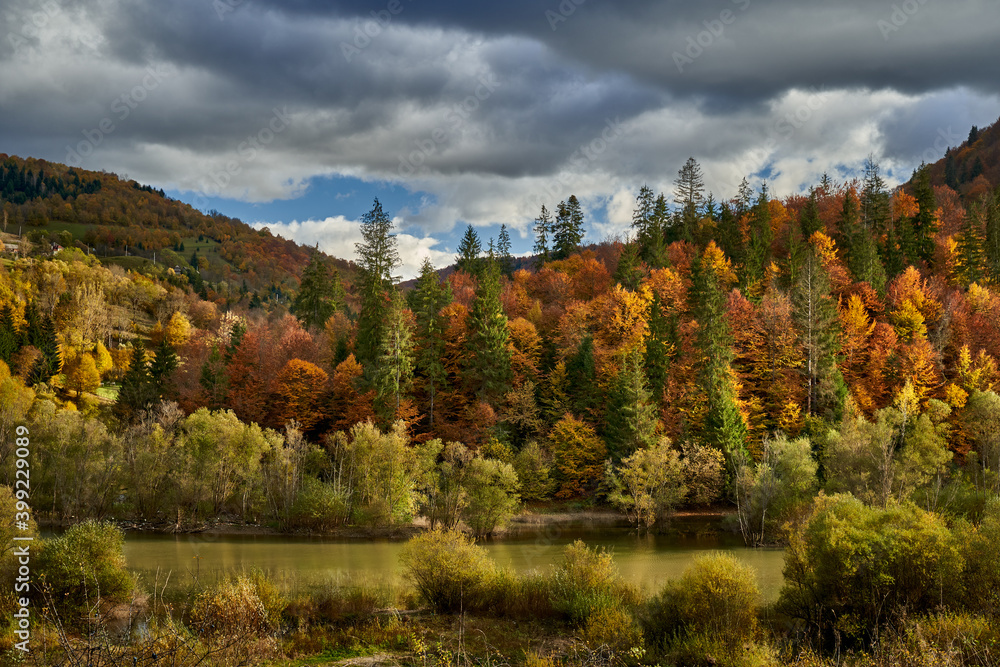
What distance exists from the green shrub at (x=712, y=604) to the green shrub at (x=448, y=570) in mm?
7691

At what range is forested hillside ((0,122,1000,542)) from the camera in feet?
154

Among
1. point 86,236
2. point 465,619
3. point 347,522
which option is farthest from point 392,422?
point 86,236

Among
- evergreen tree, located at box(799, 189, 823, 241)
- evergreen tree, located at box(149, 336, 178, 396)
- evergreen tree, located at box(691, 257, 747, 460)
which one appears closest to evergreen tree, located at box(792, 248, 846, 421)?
evergreen tree, located at box(691, 257, 747, 460)

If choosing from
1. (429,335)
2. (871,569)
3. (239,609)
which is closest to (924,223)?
(429,335)

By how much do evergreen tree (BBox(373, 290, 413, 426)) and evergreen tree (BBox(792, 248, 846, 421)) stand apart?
36.4 metres

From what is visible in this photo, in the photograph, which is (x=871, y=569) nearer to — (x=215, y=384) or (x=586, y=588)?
(x=586, y=588)

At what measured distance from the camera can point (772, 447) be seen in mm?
44188

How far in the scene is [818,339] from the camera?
5669cm

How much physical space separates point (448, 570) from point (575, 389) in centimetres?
3503

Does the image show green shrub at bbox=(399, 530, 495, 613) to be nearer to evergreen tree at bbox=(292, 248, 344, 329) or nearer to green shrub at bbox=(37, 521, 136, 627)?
green shrub at bbox=(37, 521, 136, 627)

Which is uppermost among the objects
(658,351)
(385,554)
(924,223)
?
(924,223)

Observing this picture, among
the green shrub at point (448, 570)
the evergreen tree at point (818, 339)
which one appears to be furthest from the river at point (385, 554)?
the evergreen tree at point (818, 339)

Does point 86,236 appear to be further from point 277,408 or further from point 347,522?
point 347,522

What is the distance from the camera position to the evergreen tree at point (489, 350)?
2315 inches
